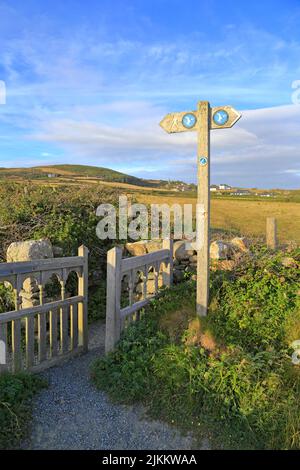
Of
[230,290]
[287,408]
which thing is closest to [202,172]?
[230,290]

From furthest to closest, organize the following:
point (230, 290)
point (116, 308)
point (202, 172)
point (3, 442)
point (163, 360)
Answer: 1. point (230, 290)
2. point (202, 172)
3. point (116, 308)
4. point (163, 360)
5. point (3, 442)

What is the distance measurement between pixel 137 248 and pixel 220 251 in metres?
1.82

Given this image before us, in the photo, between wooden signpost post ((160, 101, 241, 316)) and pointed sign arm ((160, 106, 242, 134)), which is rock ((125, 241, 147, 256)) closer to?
wooden signpost post ((160, 101, 241, 316))

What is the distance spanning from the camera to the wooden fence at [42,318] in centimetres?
448

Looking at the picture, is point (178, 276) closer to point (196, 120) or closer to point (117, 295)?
point (117, 295)

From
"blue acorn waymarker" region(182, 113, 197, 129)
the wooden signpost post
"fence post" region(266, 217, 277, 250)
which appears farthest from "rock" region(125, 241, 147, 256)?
"blue acorn waymarker" region(182, 113, 197, 129)

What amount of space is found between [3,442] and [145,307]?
2.77 m

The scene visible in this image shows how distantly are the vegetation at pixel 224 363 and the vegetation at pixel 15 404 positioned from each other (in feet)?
2.55

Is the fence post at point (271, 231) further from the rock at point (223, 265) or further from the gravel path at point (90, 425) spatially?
the gravel path at point (90, 425)

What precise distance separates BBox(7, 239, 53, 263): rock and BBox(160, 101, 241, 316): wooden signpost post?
2882 mm

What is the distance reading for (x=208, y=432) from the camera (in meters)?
3.59

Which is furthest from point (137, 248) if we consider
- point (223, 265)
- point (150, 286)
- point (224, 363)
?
point (224, 363)

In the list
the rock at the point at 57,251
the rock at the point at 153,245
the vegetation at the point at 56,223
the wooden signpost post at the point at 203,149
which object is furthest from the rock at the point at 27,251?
the wooden signpost post at the point at 203,149

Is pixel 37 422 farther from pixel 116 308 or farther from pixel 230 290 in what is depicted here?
pixel 230 290
